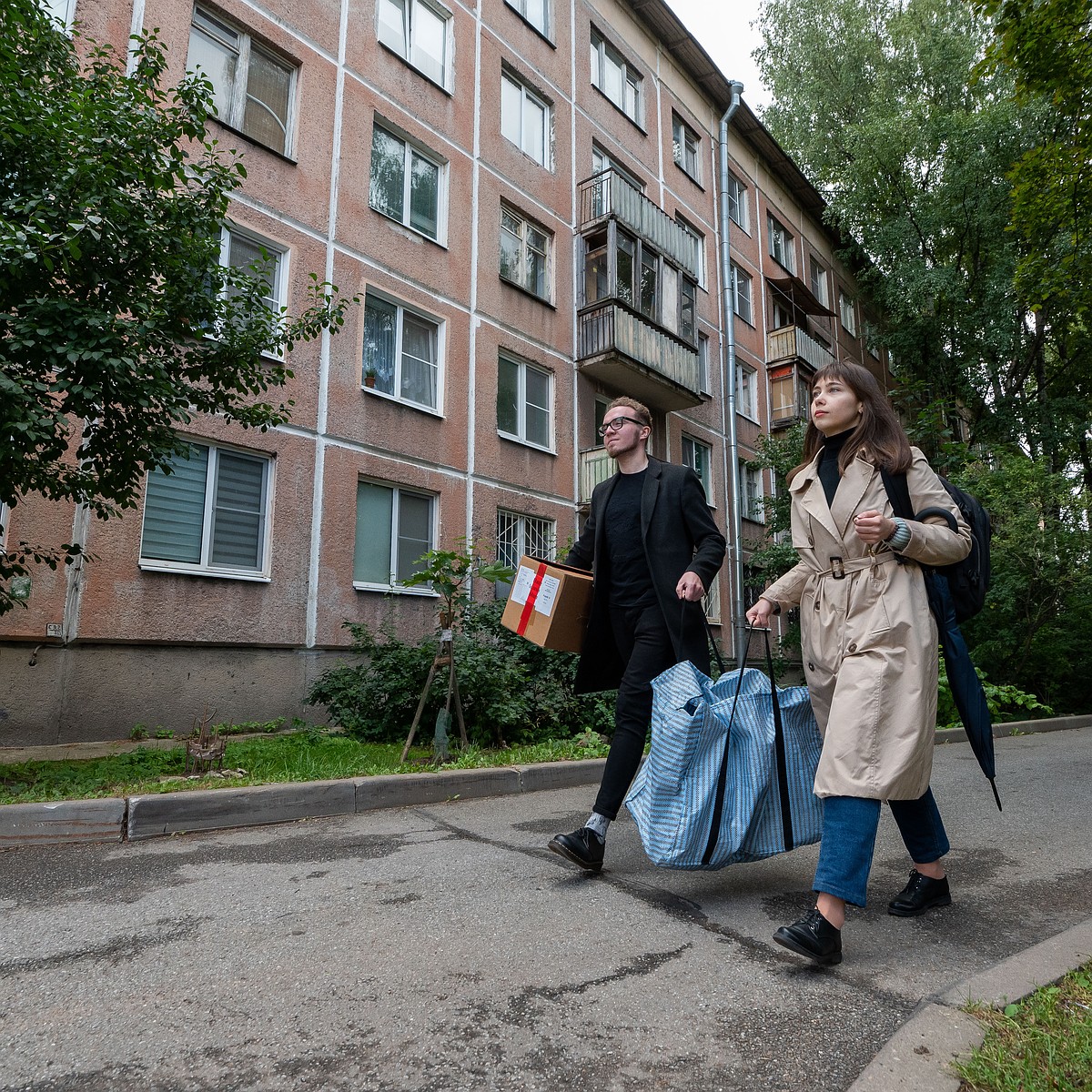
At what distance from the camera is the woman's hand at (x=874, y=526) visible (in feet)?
8.80

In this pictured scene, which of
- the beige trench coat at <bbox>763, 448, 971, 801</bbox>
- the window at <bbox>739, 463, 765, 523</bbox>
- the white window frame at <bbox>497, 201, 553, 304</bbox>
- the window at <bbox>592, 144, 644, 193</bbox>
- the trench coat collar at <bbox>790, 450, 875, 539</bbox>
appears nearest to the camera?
the beige trench coat at <bbox>763, 448, 971, 801</bbox>

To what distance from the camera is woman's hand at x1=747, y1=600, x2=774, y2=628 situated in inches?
124

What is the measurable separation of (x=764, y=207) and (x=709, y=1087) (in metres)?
27.3

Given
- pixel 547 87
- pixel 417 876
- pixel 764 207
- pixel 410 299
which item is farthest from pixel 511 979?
pixel 764 207

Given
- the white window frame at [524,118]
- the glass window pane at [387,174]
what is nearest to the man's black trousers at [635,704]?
the glass window pane at [387,174]

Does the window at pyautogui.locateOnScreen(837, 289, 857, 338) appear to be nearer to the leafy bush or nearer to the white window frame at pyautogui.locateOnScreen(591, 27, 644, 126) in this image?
the white window frame at pyautogui.locateOnScreen(591, 27, 644, 126)

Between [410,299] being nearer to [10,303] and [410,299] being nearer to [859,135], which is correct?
[10,303]

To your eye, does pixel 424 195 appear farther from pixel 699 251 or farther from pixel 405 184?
pixel 699 251

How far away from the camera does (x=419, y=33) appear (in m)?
14.9

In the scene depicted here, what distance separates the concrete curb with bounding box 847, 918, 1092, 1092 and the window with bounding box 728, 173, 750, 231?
80.1ft

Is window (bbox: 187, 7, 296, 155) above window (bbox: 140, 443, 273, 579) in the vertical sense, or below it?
above

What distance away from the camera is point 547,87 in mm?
17688

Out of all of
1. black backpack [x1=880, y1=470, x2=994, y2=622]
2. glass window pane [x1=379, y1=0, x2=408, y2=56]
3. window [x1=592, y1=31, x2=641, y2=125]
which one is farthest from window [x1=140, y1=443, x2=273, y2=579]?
window [x1=592, y1=31, x2=641, y2=125]

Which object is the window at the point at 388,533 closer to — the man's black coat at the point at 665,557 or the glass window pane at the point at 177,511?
the glass window pane at the point at 177,511
